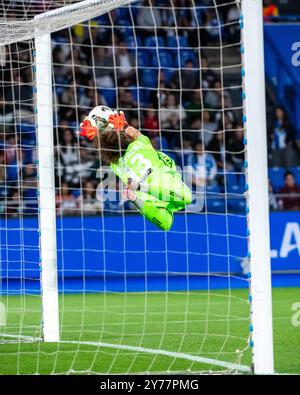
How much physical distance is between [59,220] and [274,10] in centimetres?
713

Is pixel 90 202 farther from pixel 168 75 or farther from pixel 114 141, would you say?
pixel 114 141

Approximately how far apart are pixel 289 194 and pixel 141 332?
22.7 feet

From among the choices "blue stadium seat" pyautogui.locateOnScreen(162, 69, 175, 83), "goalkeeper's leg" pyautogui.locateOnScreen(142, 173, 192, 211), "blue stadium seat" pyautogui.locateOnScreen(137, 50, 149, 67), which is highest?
"blue stadium seat" pyautogui.locateOnScreen(137, 50, 149, 67)

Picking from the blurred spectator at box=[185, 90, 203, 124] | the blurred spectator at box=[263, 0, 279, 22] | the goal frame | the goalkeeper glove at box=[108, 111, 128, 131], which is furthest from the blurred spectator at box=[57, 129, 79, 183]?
the goal frame

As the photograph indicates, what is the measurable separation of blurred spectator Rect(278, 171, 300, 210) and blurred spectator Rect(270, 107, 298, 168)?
743 millimetres

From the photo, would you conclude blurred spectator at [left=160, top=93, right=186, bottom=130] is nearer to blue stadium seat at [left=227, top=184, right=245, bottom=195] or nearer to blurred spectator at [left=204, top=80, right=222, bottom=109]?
blurred spectator at [left=204, top=80, right=222, bottom=109]

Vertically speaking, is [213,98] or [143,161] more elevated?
[213,98]

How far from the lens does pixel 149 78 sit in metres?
18.6

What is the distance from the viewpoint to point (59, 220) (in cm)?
1572

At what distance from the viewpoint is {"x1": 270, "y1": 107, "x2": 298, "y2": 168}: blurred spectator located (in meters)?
18.3

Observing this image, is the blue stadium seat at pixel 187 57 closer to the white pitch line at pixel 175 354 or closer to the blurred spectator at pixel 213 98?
the blurred spectator at pixel 213 98

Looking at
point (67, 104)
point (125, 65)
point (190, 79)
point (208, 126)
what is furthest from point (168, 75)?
point (67, 104)

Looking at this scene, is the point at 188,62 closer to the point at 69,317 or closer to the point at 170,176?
the point at 69,317

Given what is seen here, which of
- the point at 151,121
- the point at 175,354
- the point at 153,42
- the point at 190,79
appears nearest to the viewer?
the point at 175,354
